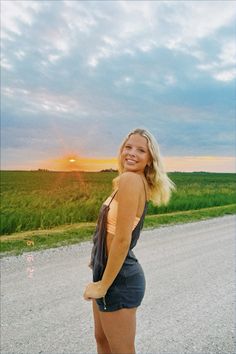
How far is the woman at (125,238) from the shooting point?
2.39 metres

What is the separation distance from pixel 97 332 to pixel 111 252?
0.76 meters

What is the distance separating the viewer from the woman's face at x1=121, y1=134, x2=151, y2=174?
2.57 metres

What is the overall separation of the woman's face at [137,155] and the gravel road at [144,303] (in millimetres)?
2358

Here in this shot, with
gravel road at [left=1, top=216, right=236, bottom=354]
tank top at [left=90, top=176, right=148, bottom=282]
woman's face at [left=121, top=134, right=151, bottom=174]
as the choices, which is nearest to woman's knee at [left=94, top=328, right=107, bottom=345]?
tank top at [left=90, top=176, right=148, bottom=282]

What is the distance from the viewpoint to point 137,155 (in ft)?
8.45

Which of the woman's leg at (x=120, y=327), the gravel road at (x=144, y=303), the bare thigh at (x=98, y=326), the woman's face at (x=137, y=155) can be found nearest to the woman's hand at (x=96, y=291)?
the woman's leg at (x=120, y=327)

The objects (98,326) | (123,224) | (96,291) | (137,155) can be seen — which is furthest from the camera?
(98,326)

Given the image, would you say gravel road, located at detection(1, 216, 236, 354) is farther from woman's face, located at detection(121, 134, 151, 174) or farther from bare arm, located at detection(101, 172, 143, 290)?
woman's face, located at detection(121, 134, 151, 174)

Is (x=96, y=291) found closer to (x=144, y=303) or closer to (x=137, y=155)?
(x=137, y=155)

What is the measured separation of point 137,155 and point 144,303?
135 inches

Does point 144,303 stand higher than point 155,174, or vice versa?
point 155,174

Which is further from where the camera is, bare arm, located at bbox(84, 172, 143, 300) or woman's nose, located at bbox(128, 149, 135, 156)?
woman's nose, located at bbox(128, 149, 135, 156)

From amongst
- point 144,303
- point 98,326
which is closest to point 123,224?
point 98,326

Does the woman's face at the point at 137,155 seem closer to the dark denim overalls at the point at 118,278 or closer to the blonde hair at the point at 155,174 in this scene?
the blonde hair at the point at 155,174
